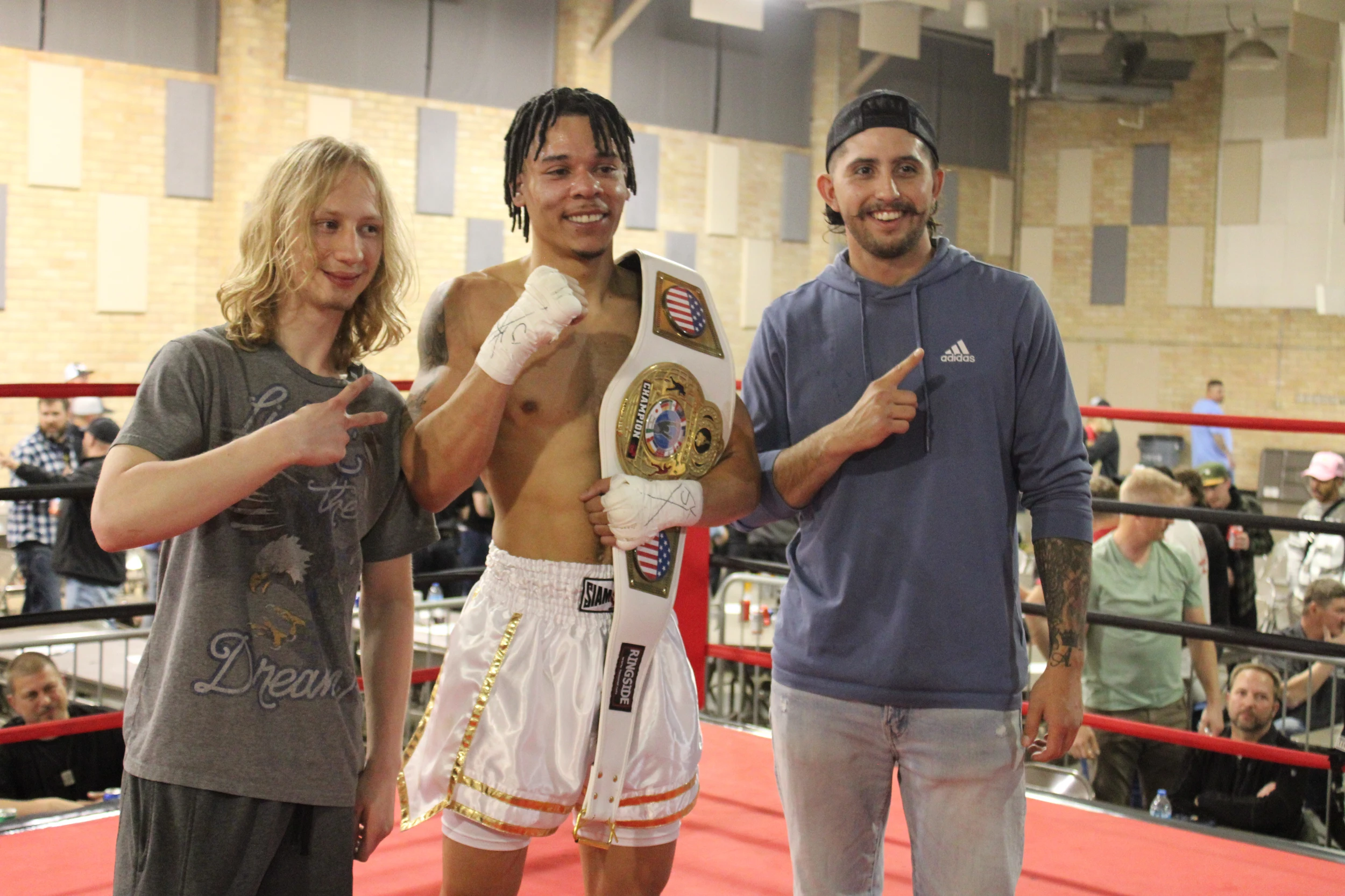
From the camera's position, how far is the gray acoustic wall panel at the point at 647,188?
12.0 m

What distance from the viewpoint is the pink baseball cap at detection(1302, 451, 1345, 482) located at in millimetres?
6301

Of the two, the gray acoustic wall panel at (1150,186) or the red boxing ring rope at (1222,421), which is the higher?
the gray acoustic wall panel at (1150,186)

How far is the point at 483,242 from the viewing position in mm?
11289

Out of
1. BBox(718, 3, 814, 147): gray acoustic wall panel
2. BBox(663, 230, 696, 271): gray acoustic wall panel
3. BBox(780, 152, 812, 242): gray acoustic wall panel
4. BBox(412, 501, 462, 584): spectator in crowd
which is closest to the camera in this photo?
BBox(412, 501, 462, 584): spectator in crowd

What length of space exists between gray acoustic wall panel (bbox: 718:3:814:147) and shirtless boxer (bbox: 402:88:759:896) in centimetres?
1126

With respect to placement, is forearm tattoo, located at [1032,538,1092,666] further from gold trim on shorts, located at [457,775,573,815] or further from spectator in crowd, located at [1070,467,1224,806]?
spectator in crowd, located at [1070,467,1224,806]

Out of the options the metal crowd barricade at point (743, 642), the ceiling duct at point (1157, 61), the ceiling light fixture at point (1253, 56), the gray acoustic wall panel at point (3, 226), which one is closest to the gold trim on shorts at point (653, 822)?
the metal crowd barricade at point (743, 642)

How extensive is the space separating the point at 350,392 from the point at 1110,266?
14.8m

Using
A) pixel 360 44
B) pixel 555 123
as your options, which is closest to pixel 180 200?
pixel 360 44

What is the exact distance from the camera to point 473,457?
163 cm

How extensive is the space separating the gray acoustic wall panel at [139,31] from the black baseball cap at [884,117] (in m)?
9.10

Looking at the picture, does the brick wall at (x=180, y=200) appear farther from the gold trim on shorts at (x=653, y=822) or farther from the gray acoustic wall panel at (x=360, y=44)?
the gold trim on shorts at (x=653, y=822)

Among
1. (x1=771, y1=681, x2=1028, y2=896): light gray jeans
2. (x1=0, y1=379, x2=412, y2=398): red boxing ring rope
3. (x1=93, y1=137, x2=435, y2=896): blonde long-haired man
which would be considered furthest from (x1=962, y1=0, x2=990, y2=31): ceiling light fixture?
(x1=93, y1=137, x2=435, y2=896): blonde long-haired man

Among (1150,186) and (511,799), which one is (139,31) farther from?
(1150,186)
